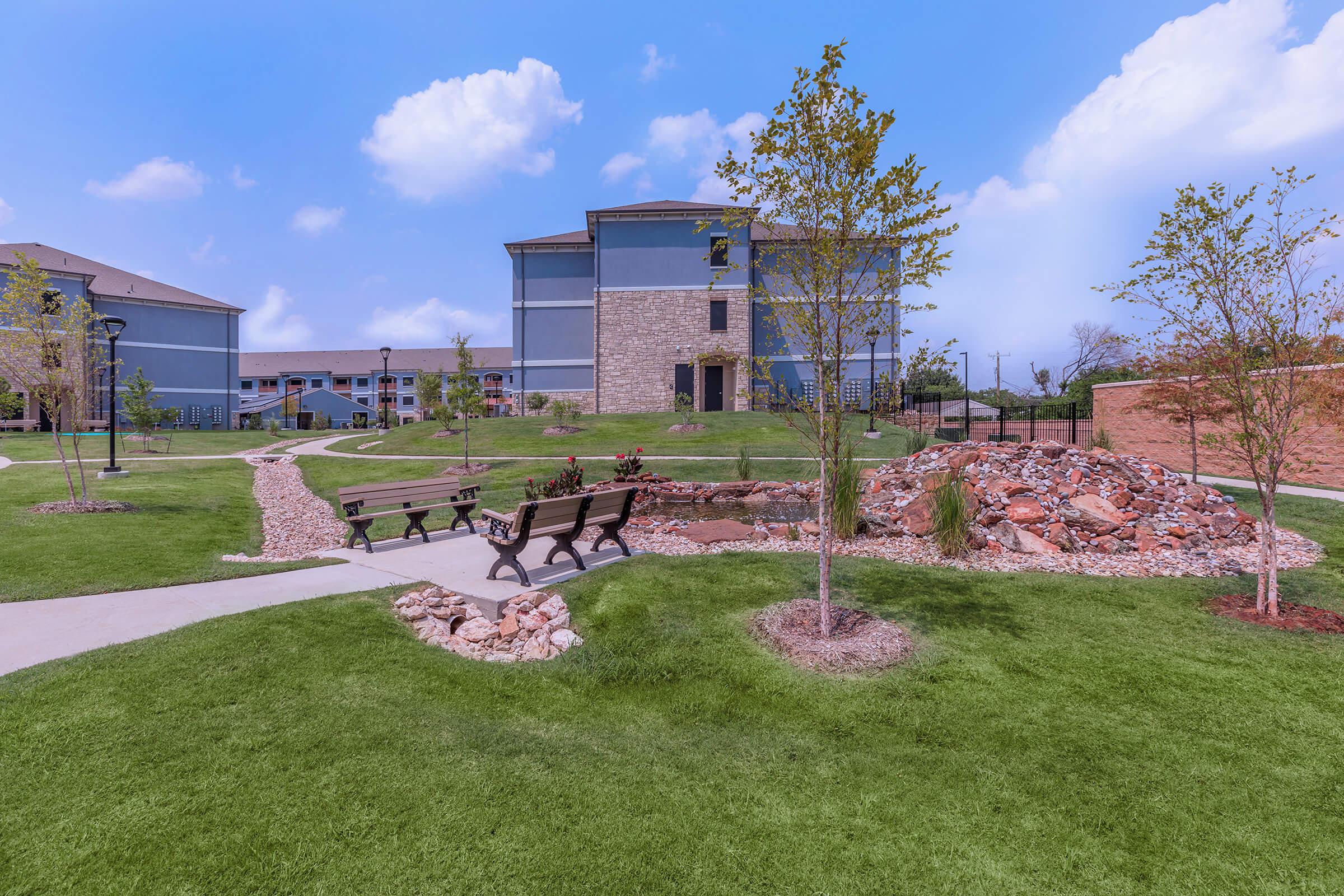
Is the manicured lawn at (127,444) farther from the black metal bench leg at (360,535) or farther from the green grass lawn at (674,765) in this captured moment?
the green grass lawn at (674,765)

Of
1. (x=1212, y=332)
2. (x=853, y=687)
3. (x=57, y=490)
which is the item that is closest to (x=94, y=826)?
(x=853, y=687)

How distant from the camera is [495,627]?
5328 millimetres

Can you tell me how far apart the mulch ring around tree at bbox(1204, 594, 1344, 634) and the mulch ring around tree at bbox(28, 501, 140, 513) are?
15536 mm

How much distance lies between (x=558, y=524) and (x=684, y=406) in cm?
2390

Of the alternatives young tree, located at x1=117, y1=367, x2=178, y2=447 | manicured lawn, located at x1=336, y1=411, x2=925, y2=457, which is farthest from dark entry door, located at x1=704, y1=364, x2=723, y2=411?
young tree, located at x1=117, y1=367, x2=178, y2=447

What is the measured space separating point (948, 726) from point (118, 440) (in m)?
35.6

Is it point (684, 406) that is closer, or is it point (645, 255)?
point (684, 406)

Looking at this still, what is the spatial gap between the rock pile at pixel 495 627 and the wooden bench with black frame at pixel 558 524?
0.71 metres

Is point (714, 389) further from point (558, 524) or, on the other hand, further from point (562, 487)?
point (558, 524)

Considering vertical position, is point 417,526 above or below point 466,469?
below

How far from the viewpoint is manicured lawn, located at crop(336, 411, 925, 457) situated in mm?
21250

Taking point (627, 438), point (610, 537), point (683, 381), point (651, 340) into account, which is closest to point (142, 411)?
point (627, 438)

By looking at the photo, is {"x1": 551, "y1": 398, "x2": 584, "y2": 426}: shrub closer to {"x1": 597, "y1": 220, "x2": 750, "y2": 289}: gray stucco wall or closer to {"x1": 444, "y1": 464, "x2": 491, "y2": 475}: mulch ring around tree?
{"x1": 444, "y1": 464, "x2": 491, "y2": 475}: mulch ring around tree

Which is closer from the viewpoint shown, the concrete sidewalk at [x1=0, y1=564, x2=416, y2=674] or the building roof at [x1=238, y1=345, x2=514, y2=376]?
the concrete sidewalk at [x1=0, y1=564, x2=416, y2=674]
